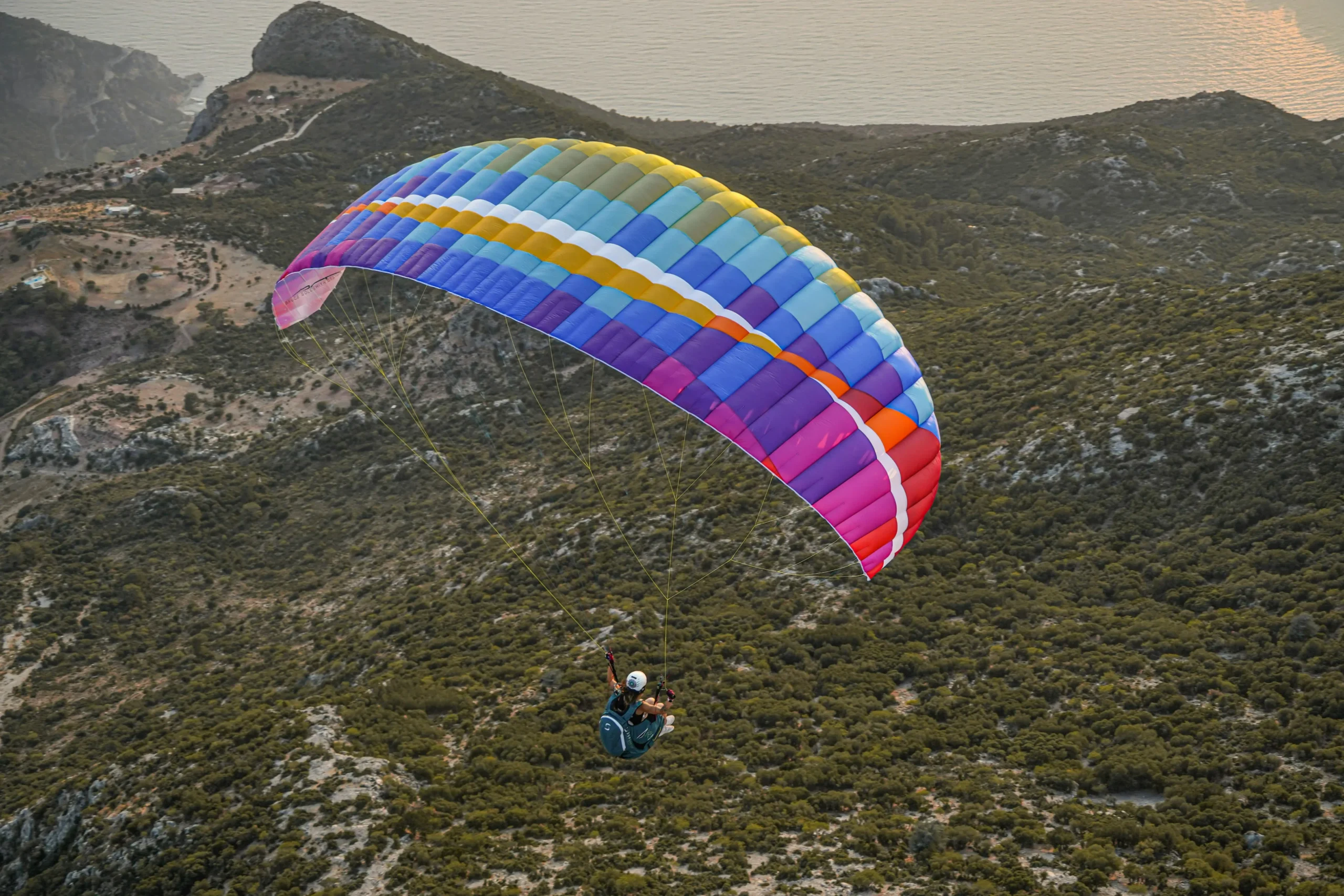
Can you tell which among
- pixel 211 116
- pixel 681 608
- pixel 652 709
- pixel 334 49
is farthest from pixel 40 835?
pixel 334 49

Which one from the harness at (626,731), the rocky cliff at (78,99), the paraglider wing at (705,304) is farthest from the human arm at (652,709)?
the rocky cliff at (78,99)

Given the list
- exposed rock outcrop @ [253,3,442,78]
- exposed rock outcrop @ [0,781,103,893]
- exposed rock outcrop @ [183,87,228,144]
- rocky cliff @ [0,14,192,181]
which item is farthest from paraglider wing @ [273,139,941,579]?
rocky cliff @ [0,14,192,181]

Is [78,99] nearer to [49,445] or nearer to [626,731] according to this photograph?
[49,445]

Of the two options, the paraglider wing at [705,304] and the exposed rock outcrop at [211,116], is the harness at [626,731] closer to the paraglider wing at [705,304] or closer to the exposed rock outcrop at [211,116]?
the paraglider wing at [705,304]

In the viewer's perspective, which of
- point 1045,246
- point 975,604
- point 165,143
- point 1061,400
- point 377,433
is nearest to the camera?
point 975,604

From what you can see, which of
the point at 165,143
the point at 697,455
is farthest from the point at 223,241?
the point at 165,143

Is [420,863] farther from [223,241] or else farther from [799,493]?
[223,241]
